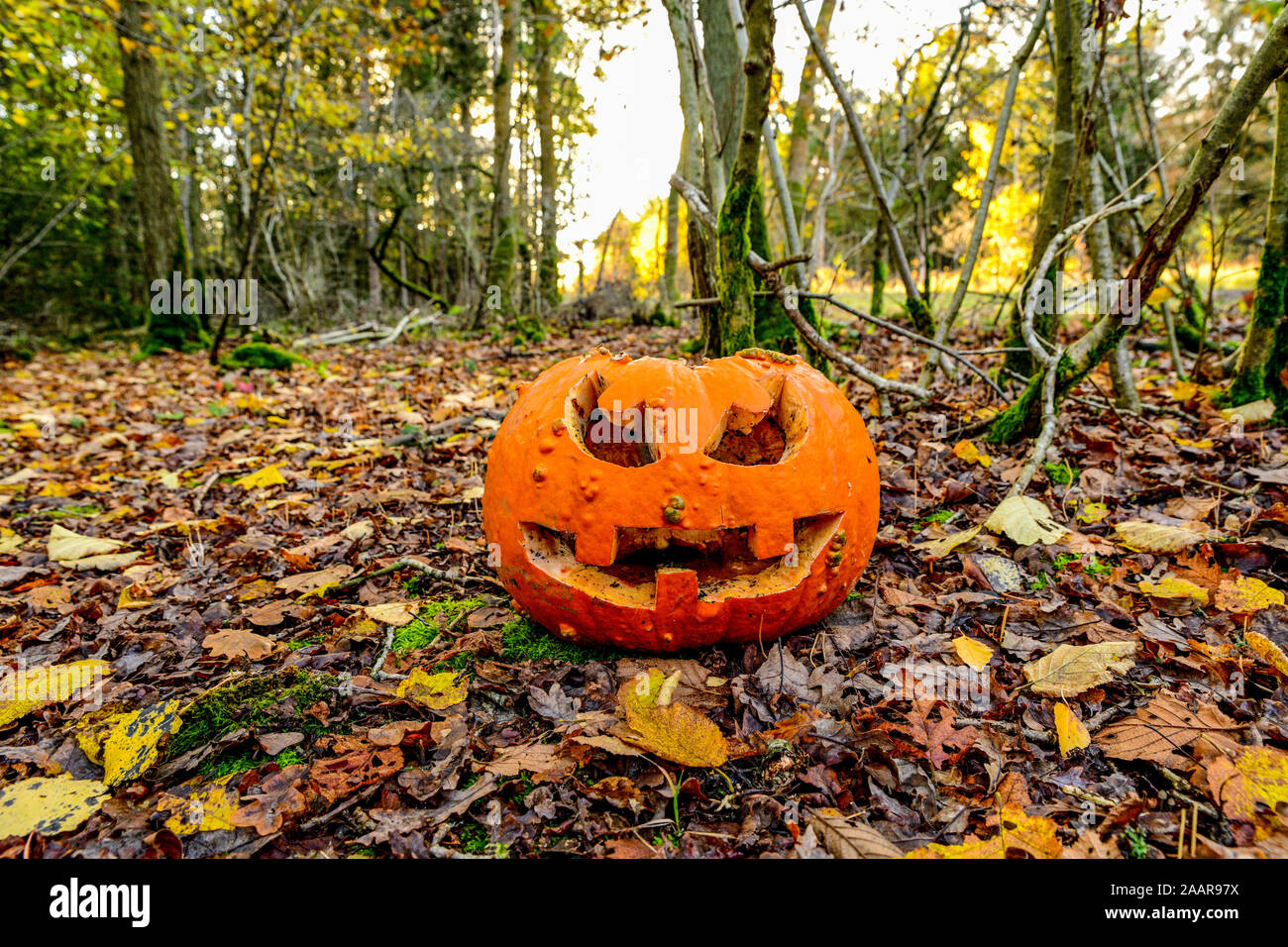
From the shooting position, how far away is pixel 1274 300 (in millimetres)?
4020

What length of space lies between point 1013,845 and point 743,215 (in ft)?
10.6

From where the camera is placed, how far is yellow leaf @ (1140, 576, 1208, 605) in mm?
2605

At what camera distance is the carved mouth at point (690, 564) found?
2344 millimetres

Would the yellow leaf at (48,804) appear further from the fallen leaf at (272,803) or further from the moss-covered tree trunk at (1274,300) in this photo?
the moss-covered tree trunk at (1274,300)

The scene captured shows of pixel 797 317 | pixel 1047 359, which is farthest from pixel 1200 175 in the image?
pixel 797 317

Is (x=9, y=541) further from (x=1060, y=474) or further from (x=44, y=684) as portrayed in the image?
(x=1060, y=474)

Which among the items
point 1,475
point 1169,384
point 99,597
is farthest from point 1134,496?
point 1,475

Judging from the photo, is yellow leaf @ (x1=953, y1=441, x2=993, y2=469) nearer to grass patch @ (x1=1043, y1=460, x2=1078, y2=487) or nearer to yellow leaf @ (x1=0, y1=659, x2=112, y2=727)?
grass patch @ (x1=1043, y1=460, x2=1078, y2=487)

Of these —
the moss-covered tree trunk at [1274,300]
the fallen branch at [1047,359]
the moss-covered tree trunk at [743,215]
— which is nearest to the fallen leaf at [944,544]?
the fallen branch at [1047,359]

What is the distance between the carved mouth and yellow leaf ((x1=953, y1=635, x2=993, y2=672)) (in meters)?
0.57

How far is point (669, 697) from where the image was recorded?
2.25 m
